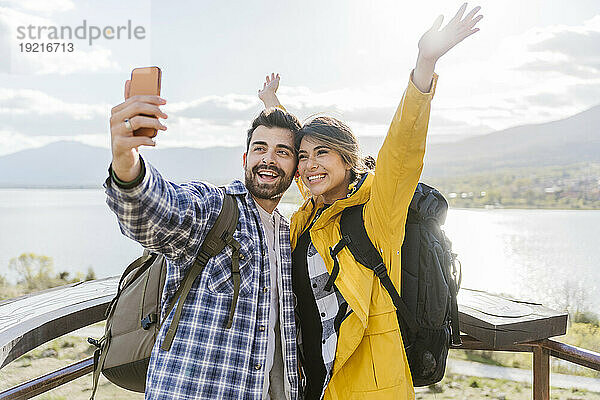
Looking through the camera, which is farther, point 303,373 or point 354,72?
point 354,72

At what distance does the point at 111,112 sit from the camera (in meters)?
1.12

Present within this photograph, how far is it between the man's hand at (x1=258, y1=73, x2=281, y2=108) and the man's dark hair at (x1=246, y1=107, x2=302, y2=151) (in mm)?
521

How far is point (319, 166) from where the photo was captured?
5.95 ft

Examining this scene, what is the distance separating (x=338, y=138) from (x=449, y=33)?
1.92ft

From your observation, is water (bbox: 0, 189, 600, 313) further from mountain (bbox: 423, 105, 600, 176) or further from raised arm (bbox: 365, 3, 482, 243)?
raised arm (bbox: 365, 3, 482, 243)

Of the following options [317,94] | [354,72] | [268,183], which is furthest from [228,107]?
[268,183]

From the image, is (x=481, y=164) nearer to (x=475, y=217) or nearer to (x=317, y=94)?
(x=475, y=217)

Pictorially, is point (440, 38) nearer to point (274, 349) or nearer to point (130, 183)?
point (130, 183)

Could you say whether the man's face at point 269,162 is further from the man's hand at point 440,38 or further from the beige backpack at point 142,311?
the man's hand at point 440,38

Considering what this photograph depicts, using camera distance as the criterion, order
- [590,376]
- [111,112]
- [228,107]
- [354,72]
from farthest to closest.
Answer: [228,107] < [354,72] < [590,376] < [111,112]

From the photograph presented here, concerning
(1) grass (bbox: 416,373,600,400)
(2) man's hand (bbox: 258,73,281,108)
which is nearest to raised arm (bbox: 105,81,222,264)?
(2) man's hand (bbox: 258,73,281,108)

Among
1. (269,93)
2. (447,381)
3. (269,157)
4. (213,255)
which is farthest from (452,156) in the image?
(213,255)

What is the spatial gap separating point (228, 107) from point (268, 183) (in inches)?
3578

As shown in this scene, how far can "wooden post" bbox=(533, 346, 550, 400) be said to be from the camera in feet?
6.93
